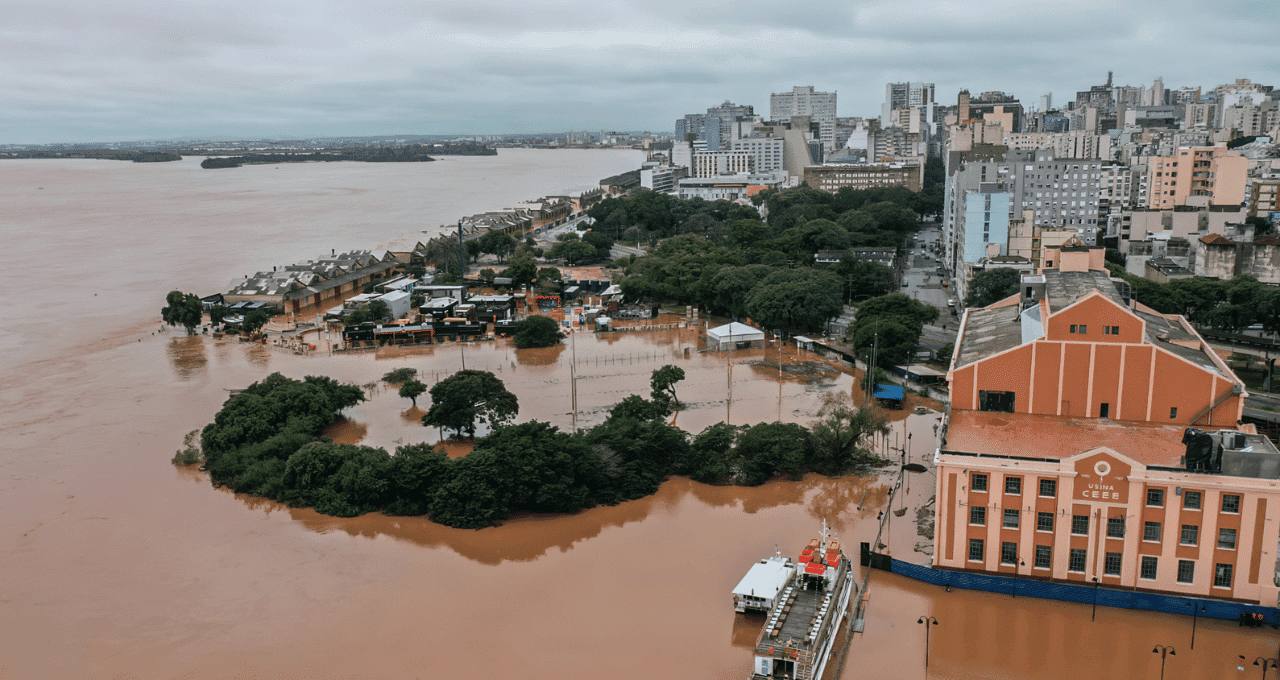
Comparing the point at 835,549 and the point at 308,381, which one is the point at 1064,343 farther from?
the point at 308,381

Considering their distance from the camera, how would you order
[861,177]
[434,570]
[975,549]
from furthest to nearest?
[861,177]
[434,570]
[975,549]

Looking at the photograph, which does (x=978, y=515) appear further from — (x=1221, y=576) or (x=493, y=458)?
(x=493, y=458)

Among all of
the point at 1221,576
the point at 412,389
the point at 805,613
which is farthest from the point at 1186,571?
the point at 412,389

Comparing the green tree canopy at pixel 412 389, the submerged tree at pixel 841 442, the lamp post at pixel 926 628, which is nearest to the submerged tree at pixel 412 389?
the green tree canopy at pixel 412 389

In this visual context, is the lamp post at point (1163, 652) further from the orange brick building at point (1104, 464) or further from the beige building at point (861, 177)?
the beige building at point (861, 177)

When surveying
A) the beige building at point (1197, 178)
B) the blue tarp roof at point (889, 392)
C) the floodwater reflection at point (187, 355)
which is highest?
the beige building at point (1197, 178)

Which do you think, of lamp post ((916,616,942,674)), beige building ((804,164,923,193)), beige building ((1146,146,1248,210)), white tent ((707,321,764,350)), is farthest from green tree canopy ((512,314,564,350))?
beige building ((804,164,923,193))

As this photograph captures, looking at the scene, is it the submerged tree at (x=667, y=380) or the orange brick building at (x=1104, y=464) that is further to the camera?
the submerged tree at (x=667, y=380)

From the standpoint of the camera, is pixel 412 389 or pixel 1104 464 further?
pixel 412 389
